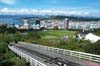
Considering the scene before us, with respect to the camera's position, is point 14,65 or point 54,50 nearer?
point 14,65

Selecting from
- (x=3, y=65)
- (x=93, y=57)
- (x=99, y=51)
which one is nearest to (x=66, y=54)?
(x=99, y=51)

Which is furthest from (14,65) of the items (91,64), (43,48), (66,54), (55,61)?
(43,48)

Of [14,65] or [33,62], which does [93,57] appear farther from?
[14,65]

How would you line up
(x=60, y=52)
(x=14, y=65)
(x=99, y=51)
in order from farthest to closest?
1. (x=60, y=52)
2. (x=99, y=51)
3. (x=14, y=65)

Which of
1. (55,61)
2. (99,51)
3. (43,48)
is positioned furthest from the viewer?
(43,48)

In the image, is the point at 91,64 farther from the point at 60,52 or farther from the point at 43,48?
the point at 43,48

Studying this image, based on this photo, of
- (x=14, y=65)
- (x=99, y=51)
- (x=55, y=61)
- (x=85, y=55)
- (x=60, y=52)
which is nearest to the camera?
(x=14, y=65)

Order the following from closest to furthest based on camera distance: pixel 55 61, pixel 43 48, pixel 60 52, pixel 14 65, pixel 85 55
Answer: pixel 14 65 → pixel 55 61 → pixel 85 55 → pixel 60 52 → pixel 43 48

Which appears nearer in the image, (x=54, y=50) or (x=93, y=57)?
(x=93, y=57)
